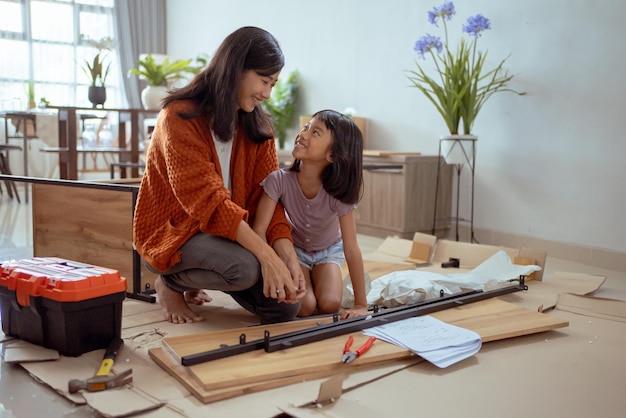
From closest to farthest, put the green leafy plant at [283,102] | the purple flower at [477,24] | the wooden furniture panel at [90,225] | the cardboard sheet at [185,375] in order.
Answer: the cardboard sheet at [185,375]
the wooden furniture panel at [90,225]
the purple flower at [477,24]
the green leafy plant at [283,102]

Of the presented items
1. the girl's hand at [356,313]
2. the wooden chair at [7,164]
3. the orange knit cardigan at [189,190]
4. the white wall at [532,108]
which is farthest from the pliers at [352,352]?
the wooden chair at [7,164]

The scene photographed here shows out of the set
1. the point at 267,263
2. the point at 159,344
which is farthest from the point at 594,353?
the point at 159,344

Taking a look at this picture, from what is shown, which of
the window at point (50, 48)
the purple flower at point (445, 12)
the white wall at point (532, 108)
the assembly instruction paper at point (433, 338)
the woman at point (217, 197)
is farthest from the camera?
the window at point (50, 48)

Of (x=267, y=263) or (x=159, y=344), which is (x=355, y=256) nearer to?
(x=267, y=263)

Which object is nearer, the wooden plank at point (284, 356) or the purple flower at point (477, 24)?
the wooden plank at point (284, 356)

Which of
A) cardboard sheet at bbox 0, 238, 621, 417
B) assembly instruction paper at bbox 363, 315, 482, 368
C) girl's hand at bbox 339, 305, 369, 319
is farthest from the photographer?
girl's hand at bbox 339, 305, 369, 319

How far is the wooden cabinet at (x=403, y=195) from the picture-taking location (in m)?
3.90

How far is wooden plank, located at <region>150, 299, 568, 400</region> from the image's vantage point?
4.79ft

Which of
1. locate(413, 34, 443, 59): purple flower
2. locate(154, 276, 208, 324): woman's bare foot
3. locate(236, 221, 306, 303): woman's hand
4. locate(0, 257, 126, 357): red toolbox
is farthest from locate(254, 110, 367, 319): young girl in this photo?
locate(413, 34, 443, 59): purple flower

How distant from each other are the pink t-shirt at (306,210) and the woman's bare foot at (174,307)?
1.39 ft

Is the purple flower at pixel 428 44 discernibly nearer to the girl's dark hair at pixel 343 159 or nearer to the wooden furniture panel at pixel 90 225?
the girl's dark hair at pixel 343 159

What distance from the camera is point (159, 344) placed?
1.79 meters

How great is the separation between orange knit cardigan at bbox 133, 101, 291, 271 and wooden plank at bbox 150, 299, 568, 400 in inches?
Answer: 12.4

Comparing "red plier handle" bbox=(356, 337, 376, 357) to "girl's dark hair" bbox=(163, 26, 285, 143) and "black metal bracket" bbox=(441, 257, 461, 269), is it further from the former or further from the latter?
"black metal bracket" bbox=(441, 257, 461, 269)
